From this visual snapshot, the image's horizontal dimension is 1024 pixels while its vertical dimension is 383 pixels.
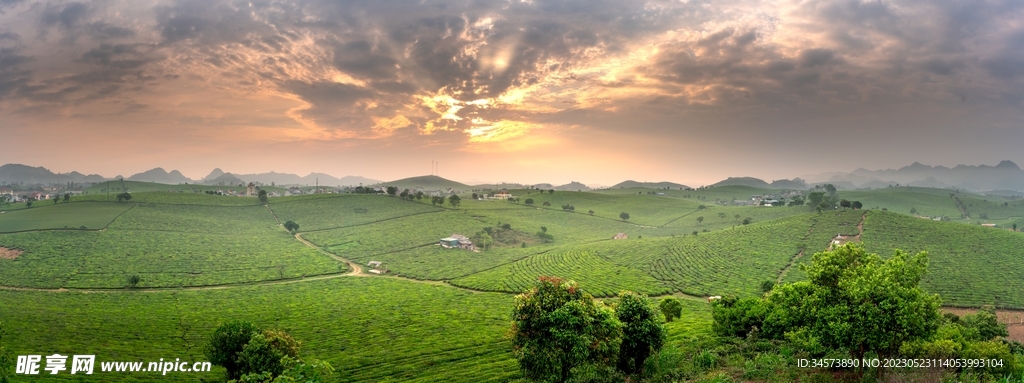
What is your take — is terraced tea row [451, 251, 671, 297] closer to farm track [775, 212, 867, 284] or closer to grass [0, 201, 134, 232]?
farm track [775, 212, 867, 284]

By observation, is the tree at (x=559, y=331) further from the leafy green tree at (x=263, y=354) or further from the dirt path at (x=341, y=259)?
the dirt path at (x=341, y=259)

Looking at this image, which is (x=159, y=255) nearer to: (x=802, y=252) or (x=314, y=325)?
(x=314, y=325)

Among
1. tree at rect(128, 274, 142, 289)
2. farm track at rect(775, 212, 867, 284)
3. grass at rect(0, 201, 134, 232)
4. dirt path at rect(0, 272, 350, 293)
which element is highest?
grass at rect(0, 201, 134, 232)

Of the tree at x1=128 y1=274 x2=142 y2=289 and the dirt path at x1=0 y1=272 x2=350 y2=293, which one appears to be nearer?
the dirt path at x1=0 y1=272 x2=350 y2=293

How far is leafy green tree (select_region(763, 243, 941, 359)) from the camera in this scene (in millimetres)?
17906

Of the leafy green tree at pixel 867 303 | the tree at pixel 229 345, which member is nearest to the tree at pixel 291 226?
the tree at pixel 229 345

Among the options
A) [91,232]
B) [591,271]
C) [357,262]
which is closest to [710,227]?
[591,271]

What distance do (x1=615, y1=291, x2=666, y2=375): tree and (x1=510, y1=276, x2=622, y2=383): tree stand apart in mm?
2011

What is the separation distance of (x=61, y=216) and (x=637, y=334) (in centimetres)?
15665

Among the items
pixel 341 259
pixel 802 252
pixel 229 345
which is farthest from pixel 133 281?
pixel 802 252

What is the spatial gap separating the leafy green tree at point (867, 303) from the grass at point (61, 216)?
485 feet

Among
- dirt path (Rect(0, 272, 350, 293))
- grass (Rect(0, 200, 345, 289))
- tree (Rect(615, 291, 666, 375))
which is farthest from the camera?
grass (Rect(0, 200, 345, 289))

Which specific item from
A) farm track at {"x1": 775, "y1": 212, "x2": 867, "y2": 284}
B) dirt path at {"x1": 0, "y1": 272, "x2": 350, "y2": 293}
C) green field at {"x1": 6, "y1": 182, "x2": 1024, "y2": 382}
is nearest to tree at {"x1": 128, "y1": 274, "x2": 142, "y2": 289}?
dirt path at {"x1": 0, "y1": 272, "x2": 350, "y2": 293}

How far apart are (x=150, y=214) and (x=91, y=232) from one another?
895 inches
